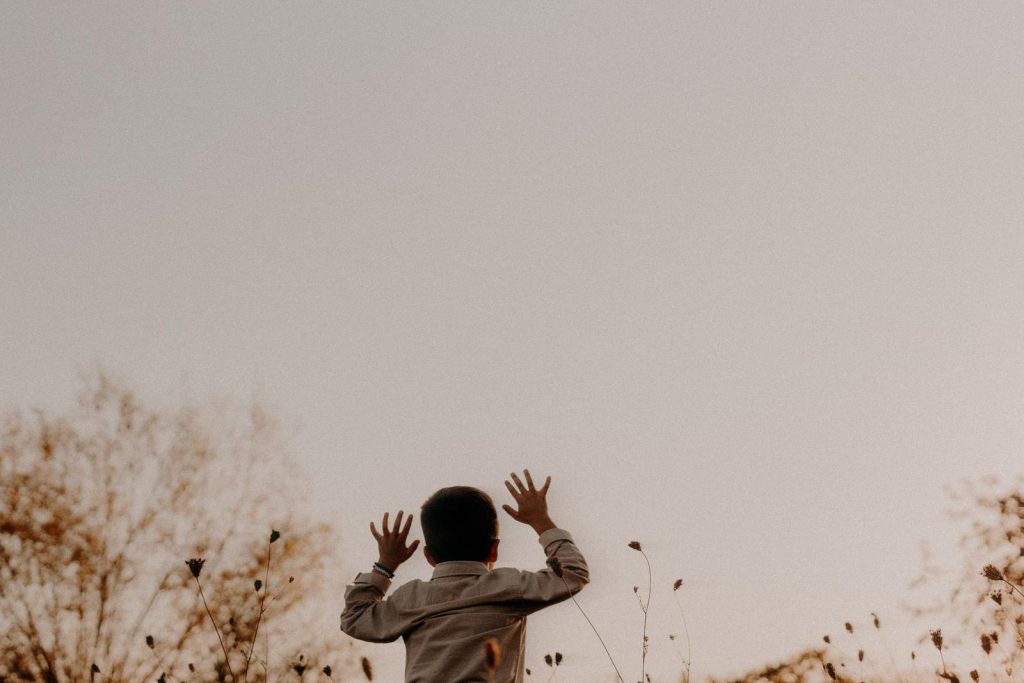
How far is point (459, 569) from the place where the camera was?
279cm

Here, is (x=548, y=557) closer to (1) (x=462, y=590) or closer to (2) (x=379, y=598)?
(1) (x=462, y=590)

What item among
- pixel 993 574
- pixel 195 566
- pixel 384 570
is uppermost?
pixel 195 566

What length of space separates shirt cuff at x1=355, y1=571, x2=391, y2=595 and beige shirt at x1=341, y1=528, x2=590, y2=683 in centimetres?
3

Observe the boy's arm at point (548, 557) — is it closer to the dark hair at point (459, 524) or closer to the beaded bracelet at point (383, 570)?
the dark hair at point (459, 524)

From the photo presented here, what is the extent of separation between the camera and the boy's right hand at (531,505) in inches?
114

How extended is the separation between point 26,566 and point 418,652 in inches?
572

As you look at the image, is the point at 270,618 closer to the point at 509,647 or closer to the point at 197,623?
the point at 197,623

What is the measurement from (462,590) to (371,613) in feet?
1.16

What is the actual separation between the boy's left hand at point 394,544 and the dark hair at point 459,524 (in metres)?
0.12

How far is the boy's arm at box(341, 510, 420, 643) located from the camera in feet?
9.01

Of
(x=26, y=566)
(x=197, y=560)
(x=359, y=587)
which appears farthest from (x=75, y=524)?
(x=359, y=587)

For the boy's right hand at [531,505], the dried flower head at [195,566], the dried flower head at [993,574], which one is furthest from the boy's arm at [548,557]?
the dried flower head at [993,574]

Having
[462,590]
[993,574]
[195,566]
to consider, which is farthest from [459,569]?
[993,574]

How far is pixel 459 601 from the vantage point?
2678mm
